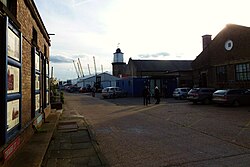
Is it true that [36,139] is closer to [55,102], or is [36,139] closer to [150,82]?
[55,102]

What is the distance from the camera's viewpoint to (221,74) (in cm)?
2867

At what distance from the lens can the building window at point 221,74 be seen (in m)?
28.0

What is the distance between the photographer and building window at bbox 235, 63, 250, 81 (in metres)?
24.7

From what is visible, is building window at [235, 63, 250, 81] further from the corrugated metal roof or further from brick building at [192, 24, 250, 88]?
the corrugated metal roof

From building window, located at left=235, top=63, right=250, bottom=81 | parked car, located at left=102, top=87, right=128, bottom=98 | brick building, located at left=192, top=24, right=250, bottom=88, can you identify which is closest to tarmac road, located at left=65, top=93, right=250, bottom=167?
building window, located at left=235, top=63, right=250, bottom=81

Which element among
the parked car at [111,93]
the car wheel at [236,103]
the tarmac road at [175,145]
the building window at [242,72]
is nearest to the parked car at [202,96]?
the car wheel at [236,103]

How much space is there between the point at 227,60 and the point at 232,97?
10407 mm

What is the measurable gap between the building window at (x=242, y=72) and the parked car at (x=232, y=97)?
19.0 ft

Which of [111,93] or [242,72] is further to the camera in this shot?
[111,93]

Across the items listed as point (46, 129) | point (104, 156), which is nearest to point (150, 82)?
point (46, 129)

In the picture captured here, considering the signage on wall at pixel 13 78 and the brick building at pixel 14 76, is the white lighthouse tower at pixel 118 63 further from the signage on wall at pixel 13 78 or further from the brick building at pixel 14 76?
the signage on wall at pixel 13 78

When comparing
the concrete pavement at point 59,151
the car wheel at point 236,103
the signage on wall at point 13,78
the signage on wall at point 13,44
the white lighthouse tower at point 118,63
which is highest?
the white lighthouse tower at point 118,63

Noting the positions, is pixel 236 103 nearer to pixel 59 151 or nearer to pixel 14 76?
pixel 59 151

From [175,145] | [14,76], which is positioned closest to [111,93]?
[175,145]
